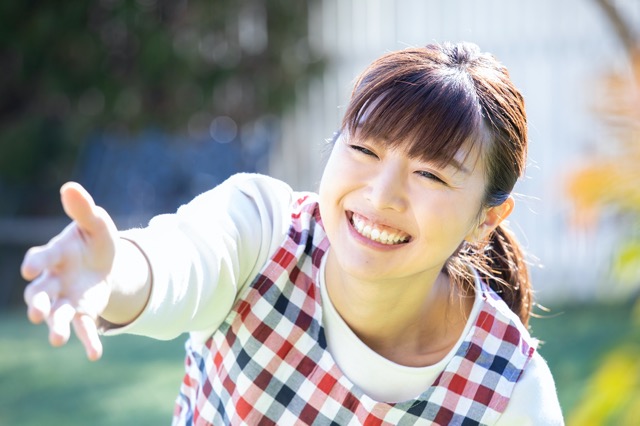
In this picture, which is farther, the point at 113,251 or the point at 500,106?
the point at 500,106

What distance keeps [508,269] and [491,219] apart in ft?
0.73

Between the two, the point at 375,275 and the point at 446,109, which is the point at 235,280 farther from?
the point at 446,109

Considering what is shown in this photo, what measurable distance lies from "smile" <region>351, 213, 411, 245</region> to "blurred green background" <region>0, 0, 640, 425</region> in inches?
143

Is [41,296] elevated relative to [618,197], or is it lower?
elevated

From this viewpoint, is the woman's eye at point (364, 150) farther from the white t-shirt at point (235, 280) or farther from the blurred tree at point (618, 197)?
the blurred tree at point (618, 197)

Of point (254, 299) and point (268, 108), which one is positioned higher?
point (254, 299)

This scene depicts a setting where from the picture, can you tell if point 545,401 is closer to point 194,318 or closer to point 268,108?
point 194,318

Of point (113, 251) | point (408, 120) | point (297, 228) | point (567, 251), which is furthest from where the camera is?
point (567, 251)

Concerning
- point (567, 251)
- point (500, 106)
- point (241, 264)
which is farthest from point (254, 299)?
point (567, 251)

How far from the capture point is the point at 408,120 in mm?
1930

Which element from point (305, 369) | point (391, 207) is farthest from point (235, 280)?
point (391, 207)

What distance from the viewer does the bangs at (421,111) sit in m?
1.93

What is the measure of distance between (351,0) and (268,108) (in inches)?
42.3

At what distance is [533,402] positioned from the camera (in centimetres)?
205
